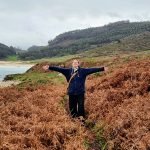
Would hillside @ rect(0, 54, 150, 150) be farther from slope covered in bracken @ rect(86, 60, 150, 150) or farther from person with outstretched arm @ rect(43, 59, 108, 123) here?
person with outstretched arm @ rect(43, 59, 108, 123)

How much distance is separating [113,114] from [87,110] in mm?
2955

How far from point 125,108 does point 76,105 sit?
1.98 m

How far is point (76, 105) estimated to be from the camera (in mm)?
17844

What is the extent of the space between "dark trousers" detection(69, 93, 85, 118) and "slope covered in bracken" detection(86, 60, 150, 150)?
21.2 inches

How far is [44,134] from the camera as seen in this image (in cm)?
1350

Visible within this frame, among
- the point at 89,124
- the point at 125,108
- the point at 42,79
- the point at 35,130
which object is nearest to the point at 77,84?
the point at 89,124

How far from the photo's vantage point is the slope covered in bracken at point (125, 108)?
13173 mm

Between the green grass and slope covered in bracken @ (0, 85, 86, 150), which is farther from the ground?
slope covered in bracken @ (0, 85, 86, 150)

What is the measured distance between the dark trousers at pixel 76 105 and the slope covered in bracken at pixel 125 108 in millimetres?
538

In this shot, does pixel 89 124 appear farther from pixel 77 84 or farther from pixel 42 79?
pixel 42 79

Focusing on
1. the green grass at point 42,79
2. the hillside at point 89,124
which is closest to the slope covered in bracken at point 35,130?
the hillside at point 89,124

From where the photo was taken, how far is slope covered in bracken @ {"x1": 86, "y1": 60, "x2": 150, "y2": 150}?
13173 millimetres

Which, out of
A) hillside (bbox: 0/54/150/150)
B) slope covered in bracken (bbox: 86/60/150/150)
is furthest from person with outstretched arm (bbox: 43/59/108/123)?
slope covered in bracken (bbox: 86/60/150/150)

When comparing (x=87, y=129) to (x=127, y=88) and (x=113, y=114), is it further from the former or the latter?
(x=127, y=88)
